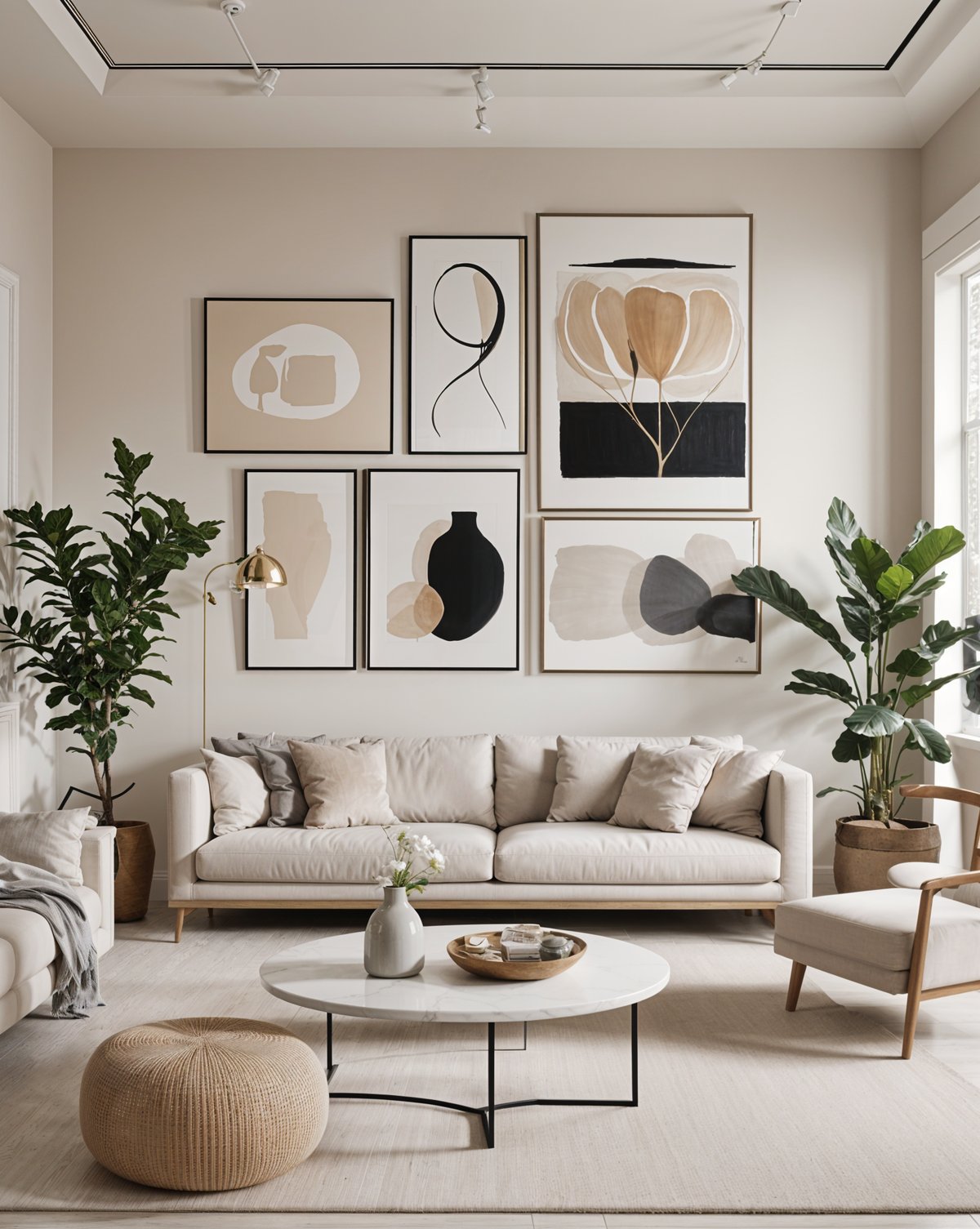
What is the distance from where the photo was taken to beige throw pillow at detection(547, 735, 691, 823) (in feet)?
16.4

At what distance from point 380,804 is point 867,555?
2.48m

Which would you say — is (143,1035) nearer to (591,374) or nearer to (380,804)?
(380,804)

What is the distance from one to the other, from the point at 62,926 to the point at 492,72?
3954mm

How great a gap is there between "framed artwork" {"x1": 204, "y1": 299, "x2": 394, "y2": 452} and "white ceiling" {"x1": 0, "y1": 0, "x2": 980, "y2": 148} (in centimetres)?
85

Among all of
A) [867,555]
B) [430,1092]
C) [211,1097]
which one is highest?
[867,555]

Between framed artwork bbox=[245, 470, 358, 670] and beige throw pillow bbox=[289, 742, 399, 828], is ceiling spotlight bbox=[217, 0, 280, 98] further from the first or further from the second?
beige throw pillow bbox=[289, 742, 399, 828]

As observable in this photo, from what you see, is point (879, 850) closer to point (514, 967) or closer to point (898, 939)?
point (898, 939)

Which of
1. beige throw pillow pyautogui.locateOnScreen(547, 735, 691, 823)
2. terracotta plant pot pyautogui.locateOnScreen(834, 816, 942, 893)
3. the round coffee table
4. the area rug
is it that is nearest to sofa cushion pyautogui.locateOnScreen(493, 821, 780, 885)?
beige throw pillow pyautogui.locateOnScreen(547, 735, 691, 823)

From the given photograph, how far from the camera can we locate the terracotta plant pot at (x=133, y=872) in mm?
4938

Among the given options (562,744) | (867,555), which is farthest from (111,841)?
(867,555)

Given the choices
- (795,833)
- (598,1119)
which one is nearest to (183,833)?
(598,1119)

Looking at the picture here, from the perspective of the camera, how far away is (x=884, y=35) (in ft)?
15.1

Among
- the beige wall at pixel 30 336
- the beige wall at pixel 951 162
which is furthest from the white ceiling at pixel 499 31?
the beige wall at pixel 30 336

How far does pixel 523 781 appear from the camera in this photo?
5.13 m
